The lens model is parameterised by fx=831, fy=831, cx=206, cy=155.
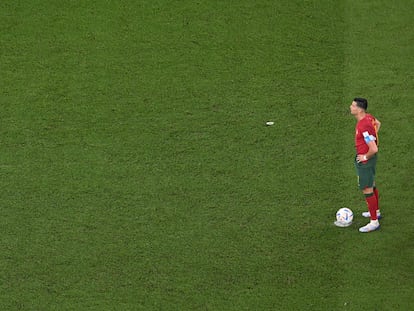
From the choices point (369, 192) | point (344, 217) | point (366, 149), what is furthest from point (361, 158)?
point (344, 217)

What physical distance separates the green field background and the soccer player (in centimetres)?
52

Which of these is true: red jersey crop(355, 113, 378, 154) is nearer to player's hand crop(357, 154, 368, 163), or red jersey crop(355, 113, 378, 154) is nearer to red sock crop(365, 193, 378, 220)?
player's hand crop(357, 154, 368, 163)

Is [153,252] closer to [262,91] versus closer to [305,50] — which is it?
[262,91]

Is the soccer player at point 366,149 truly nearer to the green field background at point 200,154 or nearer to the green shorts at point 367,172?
the green shorts at point 367,172

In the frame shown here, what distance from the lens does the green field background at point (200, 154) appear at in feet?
31.2

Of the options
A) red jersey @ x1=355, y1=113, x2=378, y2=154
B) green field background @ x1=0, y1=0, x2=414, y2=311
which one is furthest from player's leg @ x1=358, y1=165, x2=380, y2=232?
red jersey @ x1=355, y1=113, x2=378, y2=154

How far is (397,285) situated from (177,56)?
5.13 meters

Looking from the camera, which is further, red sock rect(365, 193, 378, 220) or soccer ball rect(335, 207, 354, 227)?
soccer ball rect(335, 207, 354, 227)

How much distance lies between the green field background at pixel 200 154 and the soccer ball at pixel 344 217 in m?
0.09

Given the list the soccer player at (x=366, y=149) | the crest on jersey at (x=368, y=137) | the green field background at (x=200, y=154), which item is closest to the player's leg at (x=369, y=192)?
the soccer player at (x=366, y=149)

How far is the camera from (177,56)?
12.6 meters

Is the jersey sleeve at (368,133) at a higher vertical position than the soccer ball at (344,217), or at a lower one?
higher

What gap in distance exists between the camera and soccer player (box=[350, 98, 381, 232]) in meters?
9.41

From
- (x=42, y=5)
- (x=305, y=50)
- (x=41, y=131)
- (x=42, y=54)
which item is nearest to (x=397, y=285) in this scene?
(x=305, y=50)
